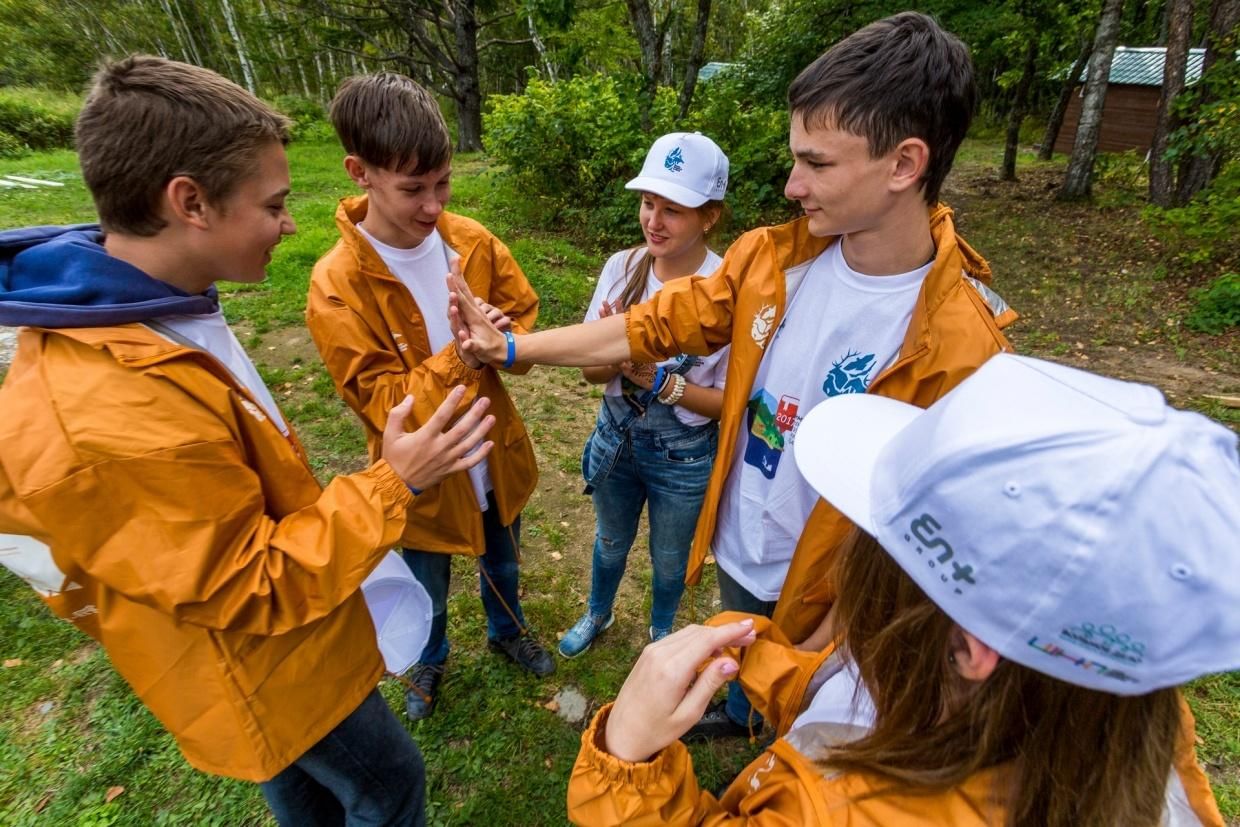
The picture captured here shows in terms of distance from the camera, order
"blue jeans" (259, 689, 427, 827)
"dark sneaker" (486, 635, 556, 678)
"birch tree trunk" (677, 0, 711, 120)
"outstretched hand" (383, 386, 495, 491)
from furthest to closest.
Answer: "birch tree trunk" (677, 0, 711, 120), "dark sneaker" (486, 635, 556, 678), "blue jeans" (259, 689, 427, 827), "outstretched hand" (383, 386, 495, 491)

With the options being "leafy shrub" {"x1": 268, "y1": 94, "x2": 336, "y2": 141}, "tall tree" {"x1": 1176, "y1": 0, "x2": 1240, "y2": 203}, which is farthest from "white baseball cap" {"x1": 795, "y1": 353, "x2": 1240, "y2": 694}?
"leafy shrub" {"x1": 268, "y1": 94, "x2": 336, "y2": 141}

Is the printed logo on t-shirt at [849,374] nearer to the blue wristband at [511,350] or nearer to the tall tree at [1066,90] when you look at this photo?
the blue wristband at [511,350]

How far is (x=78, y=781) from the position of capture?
2570 mm

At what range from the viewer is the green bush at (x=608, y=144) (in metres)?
8.80

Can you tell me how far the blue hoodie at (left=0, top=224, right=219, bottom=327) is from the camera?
1.16 metres

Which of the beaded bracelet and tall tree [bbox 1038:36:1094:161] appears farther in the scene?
tall tree [bbox 1038:36:1094:161]

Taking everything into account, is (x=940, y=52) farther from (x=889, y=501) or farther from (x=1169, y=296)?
(x=1169, y=296)

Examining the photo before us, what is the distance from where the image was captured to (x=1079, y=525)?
681 mm

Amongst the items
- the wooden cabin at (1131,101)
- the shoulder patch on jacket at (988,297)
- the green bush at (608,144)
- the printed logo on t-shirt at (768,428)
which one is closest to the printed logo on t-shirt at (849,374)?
the printed logo on t-shirt at (768,428)

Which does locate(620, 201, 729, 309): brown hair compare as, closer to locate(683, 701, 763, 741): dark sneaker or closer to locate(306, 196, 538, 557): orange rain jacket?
locate(306, 196, 538, 557): orange rain jacket

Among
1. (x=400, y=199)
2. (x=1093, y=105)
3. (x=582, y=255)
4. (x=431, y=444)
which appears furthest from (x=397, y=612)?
(x=1093, y=105)

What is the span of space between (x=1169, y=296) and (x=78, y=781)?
10.7 meters

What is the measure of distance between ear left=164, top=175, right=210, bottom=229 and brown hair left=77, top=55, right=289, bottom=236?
1cm

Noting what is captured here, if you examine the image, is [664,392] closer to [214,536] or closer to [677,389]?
[677,389]
